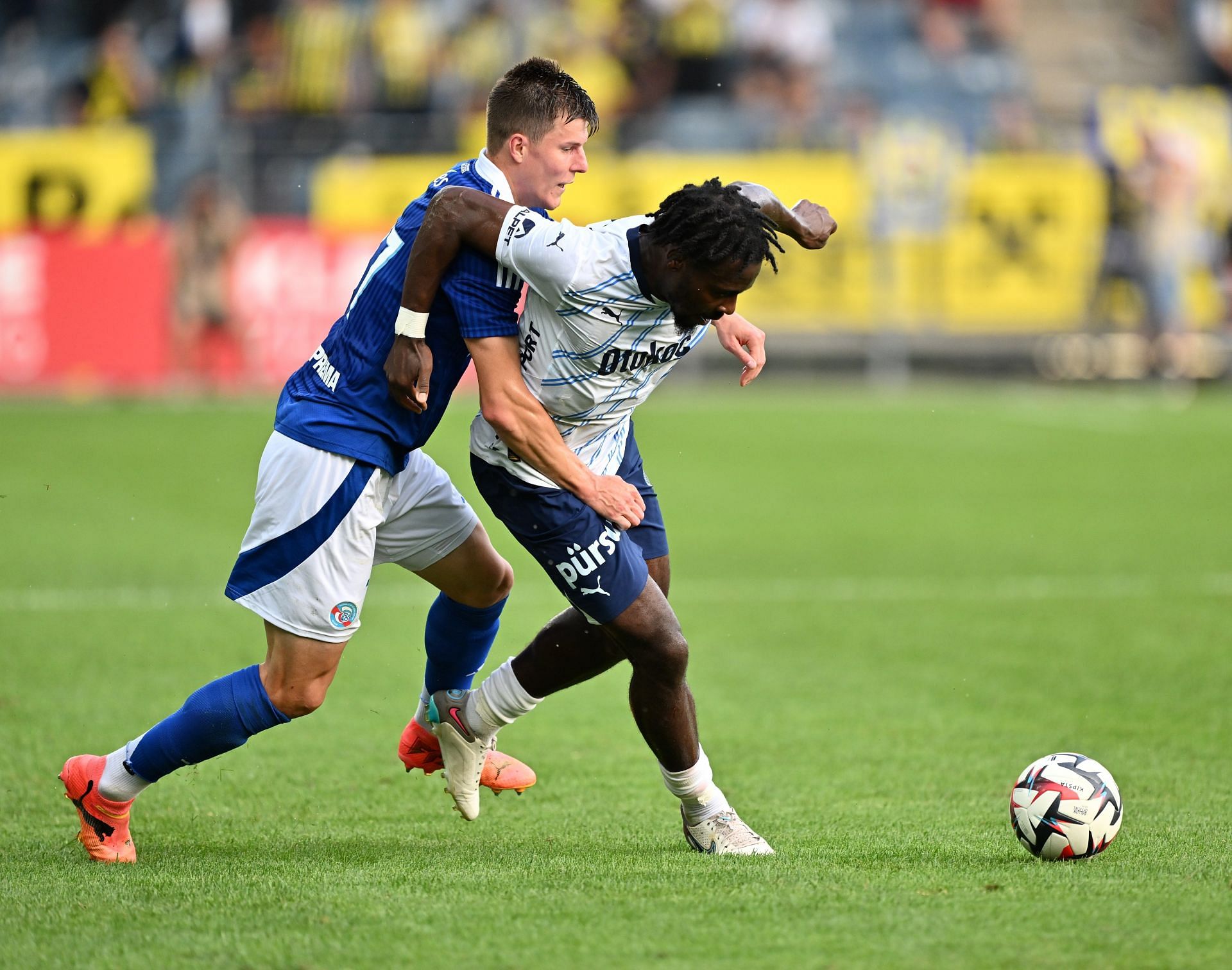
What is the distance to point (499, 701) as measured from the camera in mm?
5043

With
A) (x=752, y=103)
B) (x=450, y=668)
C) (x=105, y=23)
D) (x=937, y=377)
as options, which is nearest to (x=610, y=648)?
(x=450, y=668)

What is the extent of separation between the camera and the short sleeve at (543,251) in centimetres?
423

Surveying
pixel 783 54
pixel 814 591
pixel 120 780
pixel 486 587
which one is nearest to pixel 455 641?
pixel 486 587

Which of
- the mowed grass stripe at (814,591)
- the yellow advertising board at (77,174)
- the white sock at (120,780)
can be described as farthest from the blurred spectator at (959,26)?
the white sock at (120,780)

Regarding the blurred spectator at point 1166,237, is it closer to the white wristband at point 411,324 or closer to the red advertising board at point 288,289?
the red advertising board at point 288,289

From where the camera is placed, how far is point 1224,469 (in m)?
14.2

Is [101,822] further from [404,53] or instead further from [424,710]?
[404,53]

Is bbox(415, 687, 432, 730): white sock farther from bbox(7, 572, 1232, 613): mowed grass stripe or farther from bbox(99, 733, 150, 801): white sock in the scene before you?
bbox(7, 572, 1232, 613): mowed grass stripe

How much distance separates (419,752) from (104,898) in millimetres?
1315

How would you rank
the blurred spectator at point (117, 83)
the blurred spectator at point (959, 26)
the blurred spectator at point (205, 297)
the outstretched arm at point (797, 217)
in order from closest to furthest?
the outstretched arm at point (797, 217) → the blurred spectator at point (205, 297) → the blurred spectator at point (117, 83) → the blurred spectator at point (959, 26)

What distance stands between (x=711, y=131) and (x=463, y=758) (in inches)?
676

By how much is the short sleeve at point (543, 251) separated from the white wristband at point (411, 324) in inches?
11.0

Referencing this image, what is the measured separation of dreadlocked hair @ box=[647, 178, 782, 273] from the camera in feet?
13.5

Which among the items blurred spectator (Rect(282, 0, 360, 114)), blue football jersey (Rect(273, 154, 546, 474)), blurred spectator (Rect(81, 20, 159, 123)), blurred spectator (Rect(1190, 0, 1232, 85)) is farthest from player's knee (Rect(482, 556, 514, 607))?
blurred spectator (Rect(1190, 0, 1232, 85))
